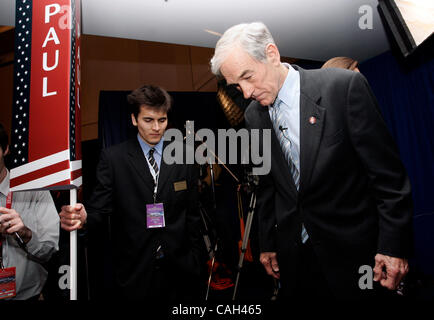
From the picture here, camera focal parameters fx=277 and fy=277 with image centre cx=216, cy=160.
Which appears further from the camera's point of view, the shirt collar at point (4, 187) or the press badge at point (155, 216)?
the press badge at point (155, 216)

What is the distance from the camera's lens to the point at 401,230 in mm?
1048

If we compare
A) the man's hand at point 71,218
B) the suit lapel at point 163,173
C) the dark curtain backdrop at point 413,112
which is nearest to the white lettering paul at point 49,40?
the man's hand at point 71,218

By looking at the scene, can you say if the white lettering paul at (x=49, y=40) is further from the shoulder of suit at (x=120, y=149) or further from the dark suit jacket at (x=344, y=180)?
the dark suit jacket at (x=344, y=180)

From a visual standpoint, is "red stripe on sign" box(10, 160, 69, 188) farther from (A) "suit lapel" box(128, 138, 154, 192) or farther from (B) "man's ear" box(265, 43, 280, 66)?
(B) "man's ear" box(265, 43, 280, 66)

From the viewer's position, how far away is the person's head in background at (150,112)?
2012 millimetres

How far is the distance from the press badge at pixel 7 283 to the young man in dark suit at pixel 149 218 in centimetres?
43

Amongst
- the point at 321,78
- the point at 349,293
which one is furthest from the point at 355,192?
the point at 321,78

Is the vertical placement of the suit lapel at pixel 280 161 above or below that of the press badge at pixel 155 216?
above

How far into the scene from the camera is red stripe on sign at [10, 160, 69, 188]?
3.28 ft

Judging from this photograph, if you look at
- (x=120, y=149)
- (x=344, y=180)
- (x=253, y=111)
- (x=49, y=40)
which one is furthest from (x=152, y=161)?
(x=344, y=180)

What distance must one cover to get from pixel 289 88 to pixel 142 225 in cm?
122

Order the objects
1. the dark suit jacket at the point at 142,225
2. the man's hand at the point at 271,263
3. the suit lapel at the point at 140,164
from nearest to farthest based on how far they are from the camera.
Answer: the man's hand at the point at 271,263
the dark suit jacket at the point at 142,225
the suit lapel at the point at 140,164
